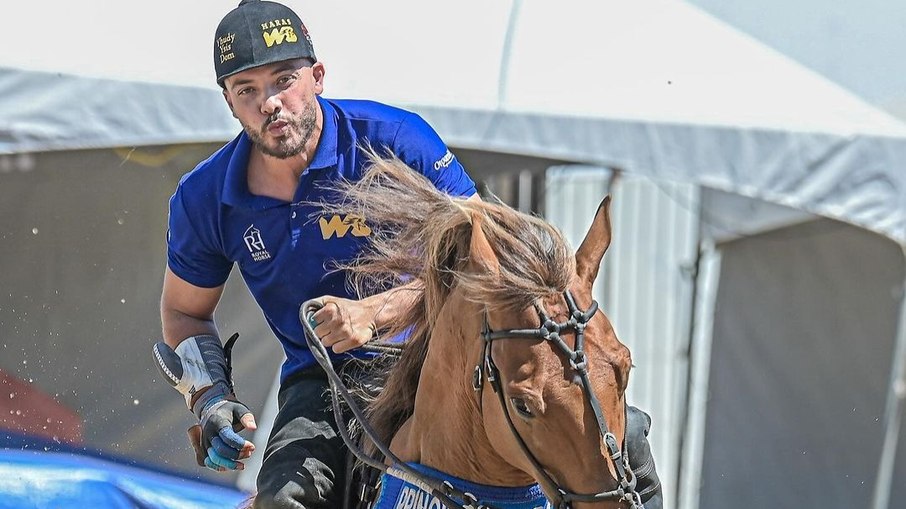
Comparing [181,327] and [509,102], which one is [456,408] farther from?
[509,102]

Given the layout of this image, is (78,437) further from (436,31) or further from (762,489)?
(762,489)

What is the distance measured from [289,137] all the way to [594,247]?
0.97m

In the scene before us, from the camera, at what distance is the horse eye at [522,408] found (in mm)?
2117

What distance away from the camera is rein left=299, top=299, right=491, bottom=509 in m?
2.40

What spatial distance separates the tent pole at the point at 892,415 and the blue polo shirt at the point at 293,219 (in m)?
3.83

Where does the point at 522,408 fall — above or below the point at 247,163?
below

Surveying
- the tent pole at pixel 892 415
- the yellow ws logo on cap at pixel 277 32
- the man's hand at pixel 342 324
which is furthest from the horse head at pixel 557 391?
the tent pole at pixel 892 415

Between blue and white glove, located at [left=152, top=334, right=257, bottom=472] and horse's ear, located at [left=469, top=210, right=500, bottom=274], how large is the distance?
0.80 m

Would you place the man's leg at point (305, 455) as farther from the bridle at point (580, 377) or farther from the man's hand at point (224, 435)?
the bridle at point (580, 377)

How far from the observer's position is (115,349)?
6.00 meters

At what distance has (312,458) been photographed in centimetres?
275

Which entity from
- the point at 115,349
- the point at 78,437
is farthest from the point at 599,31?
the point at 78,437

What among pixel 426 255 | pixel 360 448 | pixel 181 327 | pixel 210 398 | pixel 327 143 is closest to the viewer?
pixel 426 255

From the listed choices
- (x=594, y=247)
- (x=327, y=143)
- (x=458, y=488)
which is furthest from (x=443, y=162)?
(x=458, y=488)
